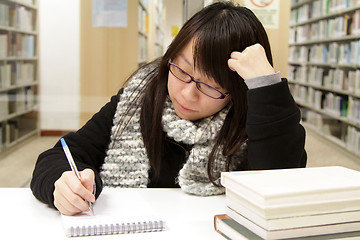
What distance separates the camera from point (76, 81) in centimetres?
276

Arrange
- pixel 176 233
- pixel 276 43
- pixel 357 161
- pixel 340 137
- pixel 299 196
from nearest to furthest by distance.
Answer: pixel 299 196
pixel 176 233
pixel 276 43
pixel 357 161
pixel 340 137

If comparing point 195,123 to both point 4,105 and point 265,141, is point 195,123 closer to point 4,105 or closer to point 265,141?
point 265,141

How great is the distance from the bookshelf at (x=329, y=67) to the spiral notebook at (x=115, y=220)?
249 cm

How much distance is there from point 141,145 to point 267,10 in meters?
1.40

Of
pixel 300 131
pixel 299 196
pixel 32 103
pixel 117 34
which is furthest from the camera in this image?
pixel 32 103

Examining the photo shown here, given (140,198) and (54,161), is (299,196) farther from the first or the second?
(54,161)

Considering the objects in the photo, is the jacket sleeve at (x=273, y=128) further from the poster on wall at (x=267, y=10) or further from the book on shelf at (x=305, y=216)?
the poster on wall at (x=267, y=10)

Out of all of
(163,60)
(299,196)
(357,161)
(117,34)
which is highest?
(117,34)

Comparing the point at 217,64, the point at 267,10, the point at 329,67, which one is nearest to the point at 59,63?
the point at 267,10

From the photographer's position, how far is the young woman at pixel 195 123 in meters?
1.02

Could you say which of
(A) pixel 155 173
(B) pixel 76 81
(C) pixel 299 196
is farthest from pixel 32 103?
(C) pixel 299 196

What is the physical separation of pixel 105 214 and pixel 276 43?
177 centimetres

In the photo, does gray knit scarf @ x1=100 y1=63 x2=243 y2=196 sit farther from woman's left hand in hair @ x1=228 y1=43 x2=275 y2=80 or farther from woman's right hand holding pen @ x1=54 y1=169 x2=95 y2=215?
woman's right hand holding pen @ x1=54 y1=169 x2=95 y2=215

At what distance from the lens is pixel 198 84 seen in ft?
3.62
